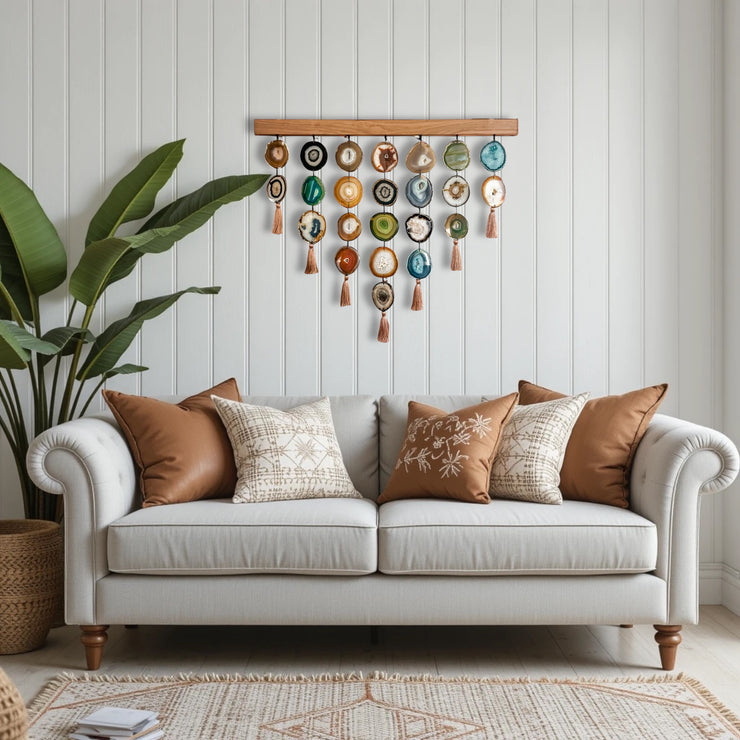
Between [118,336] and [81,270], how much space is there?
0.91 ft

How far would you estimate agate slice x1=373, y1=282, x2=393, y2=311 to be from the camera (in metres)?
3.49

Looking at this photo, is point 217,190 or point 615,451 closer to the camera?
point 615,451

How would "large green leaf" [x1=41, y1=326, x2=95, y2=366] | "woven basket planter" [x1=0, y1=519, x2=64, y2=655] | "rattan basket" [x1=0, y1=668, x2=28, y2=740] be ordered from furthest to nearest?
"large green leaf" [x1=41, y1=326, x2=95, y2=366]
"woven basket planter" [x1=0, y1=519, x2=64, y2=655]
"rattan basket" [x1=0, y1=668, x2=28, y2=740]

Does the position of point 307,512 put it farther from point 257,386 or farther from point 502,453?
point 257,386

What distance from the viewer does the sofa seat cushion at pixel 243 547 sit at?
2.54 meters

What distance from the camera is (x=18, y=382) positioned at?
3.49 m

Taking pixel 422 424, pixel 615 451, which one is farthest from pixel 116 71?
pixel 615 451

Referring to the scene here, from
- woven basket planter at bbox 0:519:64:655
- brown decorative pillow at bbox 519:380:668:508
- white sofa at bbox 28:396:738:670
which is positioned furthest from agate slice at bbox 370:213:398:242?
woven basket planter at bbox 0:519:64:655

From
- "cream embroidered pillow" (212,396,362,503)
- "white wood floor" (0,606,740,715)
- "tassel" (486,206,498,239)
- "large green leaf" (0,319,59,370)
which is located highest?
"tassel" (486,206,498,239)

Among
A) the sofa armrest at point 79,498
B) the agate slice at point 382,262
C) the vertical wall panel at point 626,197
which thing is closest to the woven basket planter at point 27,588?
the sofa armrest at point 79,498

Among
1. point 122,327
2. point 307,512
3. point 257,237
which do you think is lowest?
point 307,512

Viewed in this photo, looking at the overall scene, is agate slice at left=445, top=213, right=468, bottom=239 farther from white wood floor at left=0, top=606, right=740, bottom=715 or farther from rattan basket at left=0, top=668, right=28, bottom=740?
rattan basket at left=0, top=668, right=28, bottom=740

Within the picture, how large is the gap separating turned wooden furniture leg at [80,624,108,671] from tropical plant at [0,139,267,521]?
690 mm

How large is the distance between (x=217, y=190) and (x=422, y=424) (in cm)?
121
